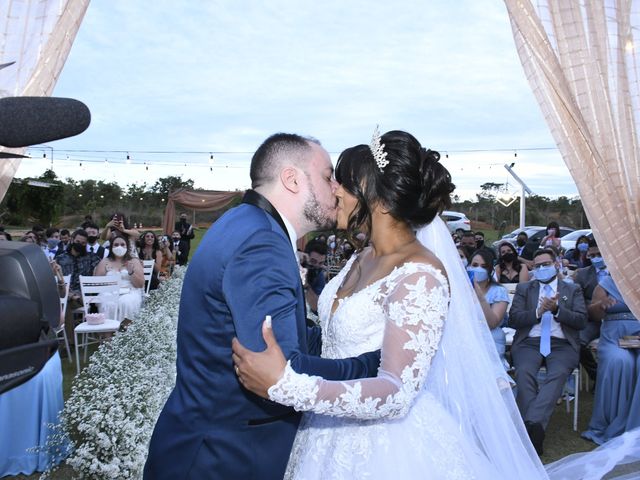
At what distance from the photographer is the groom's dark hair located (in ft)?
6.77

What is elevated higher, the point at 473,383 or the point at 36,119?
the point at 36,119

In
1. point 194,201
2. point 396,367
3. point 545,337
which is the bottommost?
point 545,337

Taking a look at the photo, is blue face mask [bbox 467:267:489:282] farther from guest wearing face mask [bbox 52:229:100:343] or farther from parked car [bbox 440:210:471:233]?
parked car [bbox 440:210:471:233]

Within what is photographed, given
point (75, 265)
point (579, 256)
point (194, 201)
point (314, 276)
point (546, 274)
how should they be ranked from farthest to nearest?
point (194, 201), point (579, 256), point (75, 265), point (546, 274), point (314, 276)

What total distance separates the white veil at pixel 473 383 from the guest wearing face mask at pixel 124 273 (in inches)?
244

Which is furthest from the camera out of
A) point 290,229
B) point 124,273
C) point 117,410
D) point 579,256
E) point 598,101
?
point 579,256

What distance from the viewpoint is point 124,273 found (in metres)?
8.56

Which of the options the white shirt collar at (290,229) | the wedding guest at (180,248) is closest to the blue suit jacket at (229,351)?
the white shirt collar at (290,229)

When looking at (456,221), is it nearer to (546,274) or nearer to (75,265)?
(75,265)

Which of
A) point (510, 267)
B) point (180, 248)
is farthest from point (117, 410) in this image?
point (180, 248)

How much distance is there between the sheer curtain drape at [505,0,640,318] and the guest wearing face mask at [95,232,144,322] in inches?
246

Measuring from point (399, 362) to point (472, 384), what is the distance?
2.83 feet

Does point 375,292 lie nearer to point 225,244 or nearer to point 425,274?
point 425,274

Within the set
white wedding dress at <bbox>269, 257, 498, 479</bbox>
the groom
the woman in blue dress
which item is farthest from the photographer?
the woman in blue dress
